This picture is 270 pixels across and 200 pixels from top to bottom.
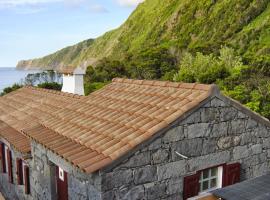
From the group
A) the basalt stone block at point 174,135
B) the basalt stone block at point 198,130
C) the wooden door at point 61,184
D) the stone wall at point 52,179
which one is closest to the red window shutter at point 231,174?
the basalt stone block at point 198,130

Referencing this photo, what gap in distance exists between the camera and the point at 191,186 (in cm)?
626

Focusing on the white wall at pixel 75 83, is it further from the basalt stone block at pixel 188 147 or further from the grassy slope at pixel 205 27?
the grassy slope at pixel 205 27

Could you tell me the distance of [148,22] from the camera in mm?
86688

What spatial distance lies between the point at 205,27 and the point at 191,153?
51.9 metres

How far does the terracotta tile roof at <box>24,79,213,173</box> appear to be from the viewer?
559 cm

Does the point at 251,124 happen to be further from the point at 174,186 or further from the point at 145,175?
the point at 145,175

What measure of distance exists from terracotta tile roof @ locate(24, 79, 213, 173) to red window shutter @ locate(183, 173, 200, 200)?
1196mm

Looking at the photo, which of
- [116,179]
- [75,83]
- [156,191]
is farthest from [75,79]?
[116,179]

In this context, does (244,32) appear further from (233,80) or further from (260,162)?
(260,162)

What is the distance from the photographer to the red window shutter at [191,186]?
20.3 feet

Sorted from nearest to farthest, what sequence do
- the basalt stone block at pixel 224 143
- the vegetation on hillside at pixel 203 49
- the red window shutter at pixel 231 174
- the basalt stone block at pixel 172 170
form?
the basalt stone block at pixel 172 170, the basalt stone block at pixel 224 143, the red window shutter at pixel 231 174, the vegetation on hillside at pixel 203 49

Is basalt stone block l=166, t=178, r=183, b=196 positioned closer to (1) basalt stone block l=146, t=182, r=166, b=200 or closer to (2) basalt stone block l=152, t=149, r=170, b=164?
(1) basalt stone block l=146, t=182, r=166, b=200

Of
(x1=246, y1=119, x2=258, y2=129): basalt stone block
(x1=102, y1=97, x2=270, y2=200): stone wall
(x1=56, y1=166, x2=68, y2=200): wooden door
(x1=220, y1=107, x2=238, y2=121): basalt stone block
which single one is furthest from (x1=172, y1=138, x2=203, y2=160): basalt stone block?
(x1=56, y1=166, x2=68, y2=200): wooden door

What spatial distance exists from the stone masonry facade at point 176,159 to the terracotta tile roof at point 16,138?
48 centimetres
